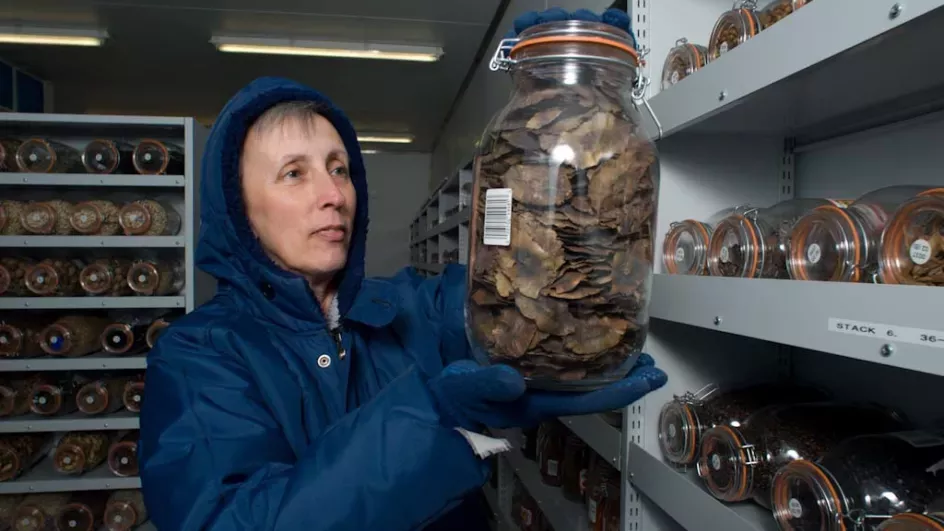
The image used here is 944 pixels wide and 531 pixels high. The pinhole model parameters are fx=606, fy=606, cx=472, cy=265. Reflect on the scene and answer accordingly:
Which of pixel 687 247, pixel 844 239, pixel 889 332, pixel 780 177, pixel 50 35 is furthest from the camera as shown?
pixel 50 35

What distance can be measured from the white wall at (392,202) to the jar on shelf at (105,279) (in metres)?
5.89

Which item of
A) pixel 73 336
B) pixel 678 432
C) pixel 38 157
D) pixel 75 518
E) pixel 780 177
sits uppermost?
pixel 38 157

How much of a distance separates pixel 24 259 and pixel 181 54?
3.10 meters

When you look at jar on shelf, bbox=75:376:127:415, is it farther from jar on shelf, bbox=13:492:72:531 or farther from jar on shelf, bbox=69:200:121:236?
jar on shelf, bbox=69:200:121:236

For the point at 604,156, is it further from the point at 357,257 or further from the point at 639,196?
the point at 357,257

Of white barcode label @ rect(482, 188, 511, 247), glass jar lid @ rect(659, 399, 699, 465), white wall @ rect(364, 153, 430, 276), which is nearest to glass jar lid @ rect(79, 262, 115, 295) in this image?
glass jar lid @ rect(659, 399, 699, 465)

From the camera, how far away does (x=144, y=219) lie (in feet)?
9.32

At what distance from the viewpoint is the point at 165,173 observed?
285 cm

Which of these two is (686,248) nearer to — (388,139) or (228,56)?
(228,56)

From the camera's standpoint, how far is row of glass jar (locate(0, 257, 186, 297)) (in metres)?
2.78

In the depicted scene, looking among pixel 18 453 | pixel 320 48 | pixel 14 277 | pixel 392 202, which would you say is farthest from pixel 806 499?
pixel 392 202

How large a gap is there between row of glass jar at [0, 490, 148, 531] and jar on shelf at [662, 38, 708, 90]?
9.93 feet

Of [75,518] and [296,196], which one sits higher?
[296,196]

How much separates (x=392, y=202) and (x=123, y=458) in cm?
668
